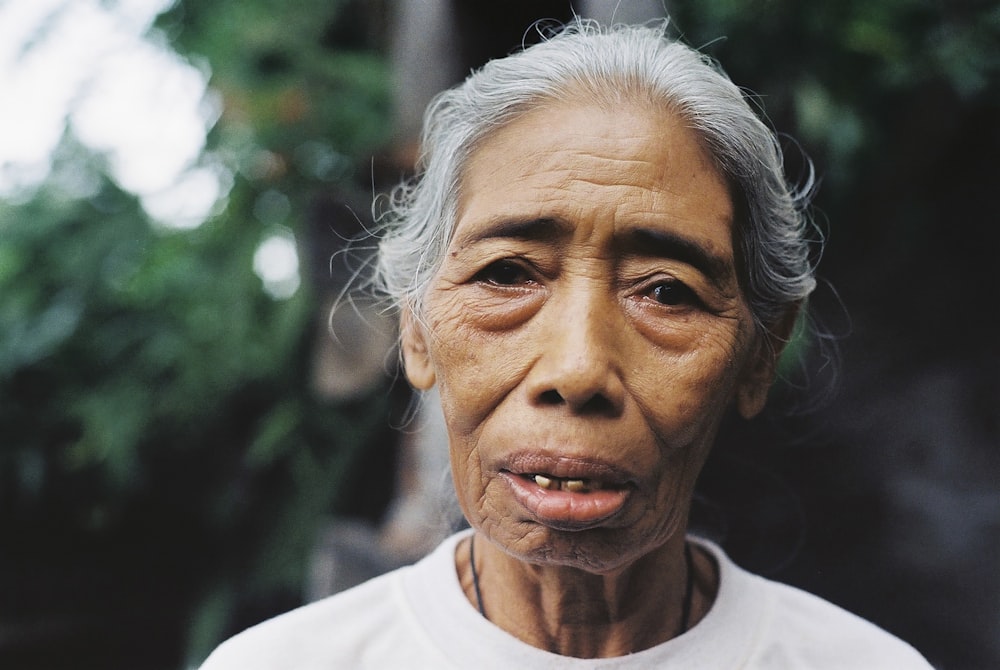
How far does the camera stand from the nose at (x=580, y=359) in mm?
1378

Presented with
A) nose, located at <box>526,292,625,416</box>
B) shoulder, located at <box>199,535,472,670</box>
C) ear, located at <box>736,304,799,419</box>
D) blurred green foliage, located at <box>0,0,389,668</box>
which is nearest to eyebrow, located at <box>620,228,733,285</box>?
nose, located at <box>526,292,625,416</box>

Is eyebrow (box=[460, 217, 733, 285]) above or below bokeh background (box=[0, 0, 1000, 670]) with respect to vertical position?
above

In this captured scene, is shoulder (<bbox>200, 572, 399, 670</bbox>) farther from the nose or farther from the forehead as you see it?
the forehead

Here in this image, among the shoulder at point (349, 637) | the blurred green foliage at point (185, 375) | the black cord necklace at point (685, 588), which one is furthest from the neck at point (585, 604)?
the blurred green foliage at point (185, 375)

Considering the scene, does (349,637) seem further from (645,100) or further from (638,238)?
(645,100)

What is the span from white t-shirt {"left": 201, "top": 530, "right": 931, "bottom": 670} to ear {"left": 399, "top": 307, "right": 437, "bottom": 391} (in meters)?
0.34

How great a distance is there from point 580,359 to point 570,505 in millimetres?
234

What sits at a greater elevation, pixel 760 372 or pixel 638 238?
pixel 638 238

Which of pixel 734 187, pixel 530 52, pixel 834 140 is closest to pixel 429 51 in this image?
pixel 834 140

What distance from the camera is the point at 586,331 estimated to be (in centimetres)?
143

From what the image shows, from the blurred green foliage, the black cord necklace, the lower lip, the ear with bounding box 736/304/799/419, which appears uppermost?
the lower lip

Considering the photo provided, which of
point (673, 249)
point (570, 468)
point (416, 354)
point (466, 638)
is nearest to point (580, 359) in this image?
point (570, 468)

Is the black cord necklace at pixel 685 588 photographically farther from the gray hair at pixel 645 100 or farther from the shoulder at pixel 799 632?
the gray hair at pixel 645 100

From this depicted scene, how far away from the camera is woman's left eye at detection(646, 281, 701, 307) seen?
1.54 metres
